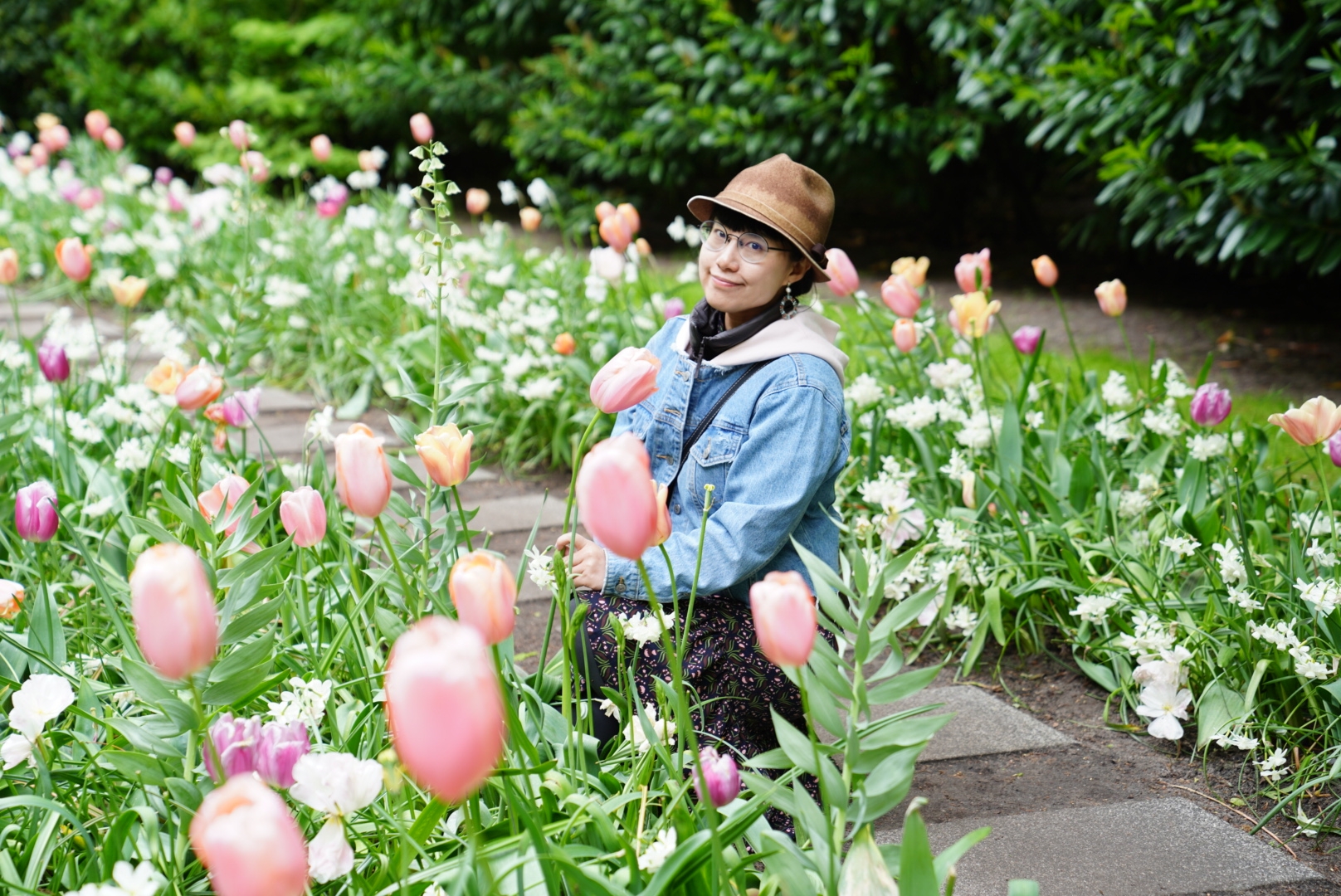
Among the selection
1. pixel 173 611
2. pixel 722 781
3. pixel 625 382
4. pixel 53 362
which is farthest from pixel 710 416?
pixel 53 362

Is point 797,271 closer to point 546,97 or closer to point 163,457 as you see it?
point 163,457

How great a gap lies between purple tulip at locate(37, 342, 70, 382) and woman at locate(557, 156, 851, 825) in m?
1.20

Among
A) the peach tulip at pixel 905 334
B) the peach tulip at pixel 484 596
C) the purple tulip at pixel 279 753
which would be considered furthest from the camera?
the peach tulip at pixel 905 334

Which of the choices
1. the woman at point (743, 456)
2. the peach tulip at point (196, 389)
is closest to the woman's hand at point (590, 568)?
the woman at point (743, 456)

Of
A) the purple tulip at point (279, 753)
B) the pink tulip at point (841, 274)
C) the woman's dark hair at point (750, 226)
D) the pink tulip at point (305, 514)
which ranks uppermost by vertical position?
the woman's dark hair at point (750, 226)

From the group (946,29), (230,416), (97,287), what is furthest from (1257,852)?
(97,287)

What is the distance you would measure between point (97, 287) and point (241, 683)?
4.88m

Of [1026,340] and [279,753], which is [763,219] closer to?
[279,753]

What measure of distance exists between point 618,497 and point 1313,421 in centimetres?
145

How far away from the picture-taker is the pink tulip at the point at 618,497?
971 mm

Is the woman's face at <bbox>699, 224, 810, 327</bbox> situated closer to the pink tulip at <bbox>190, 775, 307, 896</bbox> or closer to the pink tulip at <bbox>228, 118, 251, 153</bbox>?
the pink tulip at <bbox>190, 775, 307, 896</bbox>

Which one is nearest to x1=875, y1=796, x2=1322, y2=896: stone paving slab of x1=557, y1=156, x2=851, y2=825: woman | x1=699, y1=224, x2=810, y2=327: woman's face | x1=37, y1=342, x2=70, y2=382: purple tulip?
x1=557, y1=156, x2=851, y2=825: woman

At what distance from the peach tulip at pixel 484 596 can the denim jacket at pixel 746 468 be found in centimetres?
71

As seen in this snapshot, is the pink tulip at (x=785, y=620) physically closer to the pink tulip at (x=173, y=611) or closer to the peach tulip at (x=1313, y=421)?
the pink tulip at (x=173, y=611)
